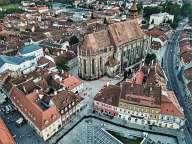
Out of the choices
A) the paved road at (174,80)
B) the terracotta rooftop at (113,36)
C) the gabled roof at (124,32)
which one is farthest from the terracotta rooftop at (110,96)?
the gabled roof at (124,32)

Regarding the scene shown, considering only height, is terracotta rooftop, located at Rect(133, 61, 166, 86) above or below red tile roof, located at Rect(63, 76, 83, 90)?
above

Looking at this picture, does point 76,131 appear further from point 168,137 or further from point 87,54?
point 87,54

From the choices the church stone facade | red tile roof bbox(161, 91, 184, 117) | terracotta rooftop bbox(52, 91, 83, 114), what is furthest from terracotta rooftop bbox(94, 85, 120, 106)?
the church stone facade

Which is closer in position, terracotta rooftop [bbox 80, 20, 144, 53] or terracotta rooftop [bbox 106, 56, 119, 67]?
terracotta rooftop [bbox 80, 20, 144, 53]

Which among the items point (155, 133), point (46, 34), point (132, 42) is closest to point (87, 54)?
point (132, 42)

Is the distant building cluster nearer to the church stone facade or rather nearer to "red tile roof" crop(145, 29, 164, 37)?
"red tile roof" crop(145, 29, 164, 37)

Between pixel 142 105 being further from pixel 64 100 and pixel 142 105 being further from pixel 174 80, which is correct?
pixel 174 80

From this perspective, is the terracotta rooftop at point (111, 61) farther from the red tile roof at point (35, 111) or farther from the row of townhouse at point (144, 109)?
the red tile roof at point (35, 111)
